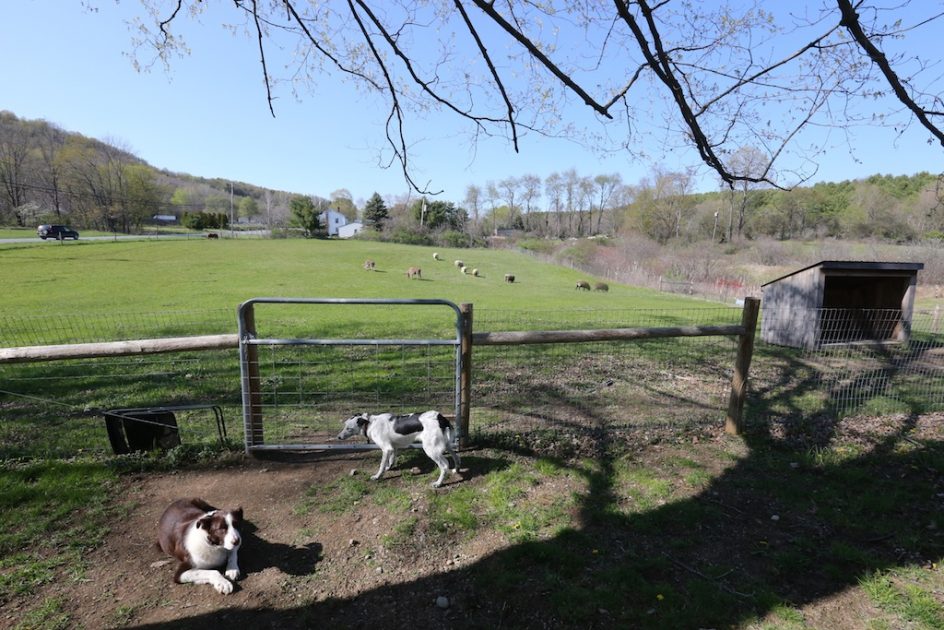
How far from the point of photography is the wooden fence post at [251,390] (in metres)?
4.22

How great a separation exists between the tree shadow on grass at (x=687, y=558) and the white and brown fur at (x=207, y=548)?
0.26m

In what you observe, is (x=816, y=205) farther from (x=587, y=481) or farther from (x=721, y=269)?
(x=587, y=481)

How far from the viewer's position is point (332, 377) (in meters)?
7.05

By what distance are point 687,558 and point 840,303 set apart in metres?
12.9

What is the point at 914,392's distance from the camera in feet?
23.6

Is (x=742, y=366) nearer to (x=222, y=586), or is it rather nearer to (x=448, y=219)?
(x=222, y=586)

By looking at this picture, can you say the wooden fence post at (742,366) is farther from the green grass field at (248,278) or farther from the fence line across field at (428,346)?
the green grass field at (248,278)

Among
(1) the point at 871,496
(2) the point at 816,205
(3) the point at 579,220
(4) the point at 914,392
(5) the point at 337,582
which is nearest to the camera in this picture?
(5) the point at 337,582

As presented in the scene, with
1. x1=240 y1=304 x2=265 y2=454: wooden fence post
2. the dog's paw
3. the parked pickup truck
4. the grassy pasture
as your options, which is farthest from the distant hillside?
the dog's paw

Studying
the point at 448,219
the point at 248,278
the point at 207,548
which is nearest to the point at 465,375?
the point at 207,548

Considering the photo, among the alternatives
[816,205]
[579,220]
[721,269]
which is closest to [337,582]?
[721,269]

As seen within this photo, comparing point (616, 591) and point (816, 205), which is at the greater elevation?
point (816, 205)

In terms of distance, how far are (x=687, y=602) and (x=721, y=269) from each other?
42.3 m

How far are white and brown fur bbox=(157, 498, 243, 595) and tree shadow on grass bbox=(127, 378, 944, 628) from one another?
0.26 metres
